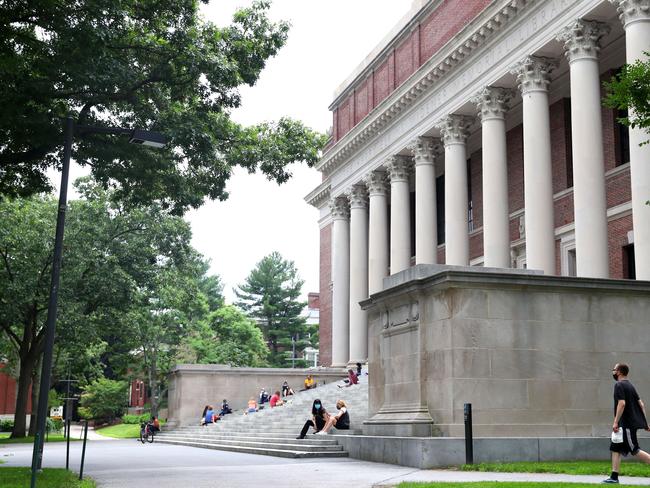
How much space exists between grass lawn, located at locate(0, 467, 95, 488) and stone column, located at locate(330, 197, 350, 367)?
32.8m

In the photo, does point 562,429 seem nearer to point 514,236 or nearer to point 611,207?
point 611,207

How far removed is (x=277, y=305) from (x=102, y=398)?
1310 inches

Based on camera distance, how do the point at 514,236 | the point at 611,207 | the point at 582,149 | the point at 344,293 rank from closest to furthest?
the point at 582,149, the point at 611,207, the point at 514,236, the point at 344,293

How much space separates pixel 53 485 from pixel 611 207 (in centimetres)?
2356

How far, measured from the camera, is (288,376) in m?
45.1

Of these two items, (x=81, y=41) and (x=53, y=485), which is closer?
(x=53, y=485)

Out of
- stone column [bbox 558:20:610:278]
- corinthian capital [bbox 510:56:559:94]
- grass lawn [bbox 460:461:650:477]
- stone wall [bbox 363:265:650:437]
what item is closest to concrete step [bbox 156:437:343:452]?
stone wall [bbox 363:265:650:437]

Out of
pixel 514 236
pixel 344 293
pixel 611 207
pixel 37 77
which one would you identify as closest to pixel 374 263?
pixel 344 293

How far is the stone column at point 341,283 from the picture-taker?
48531mm

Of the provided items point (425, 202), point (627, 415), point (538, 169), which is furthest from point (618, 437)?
point (425, 202)

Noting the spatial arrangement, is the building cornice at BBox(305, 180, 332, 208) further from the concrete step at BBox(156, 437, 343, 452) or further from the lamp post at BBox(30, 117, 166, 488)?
the lamp post at BBox(30, 117, 166, 488)

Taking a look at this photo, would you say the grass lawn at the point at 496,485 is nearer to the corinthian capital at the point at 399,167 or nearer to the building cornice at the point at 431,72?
the building cornice at the point at 431,72

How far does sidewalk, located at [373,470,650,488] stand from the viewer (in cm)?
1188

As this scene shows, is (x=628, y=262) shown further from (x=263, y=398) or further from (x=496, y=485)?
(x=496, y=485)
